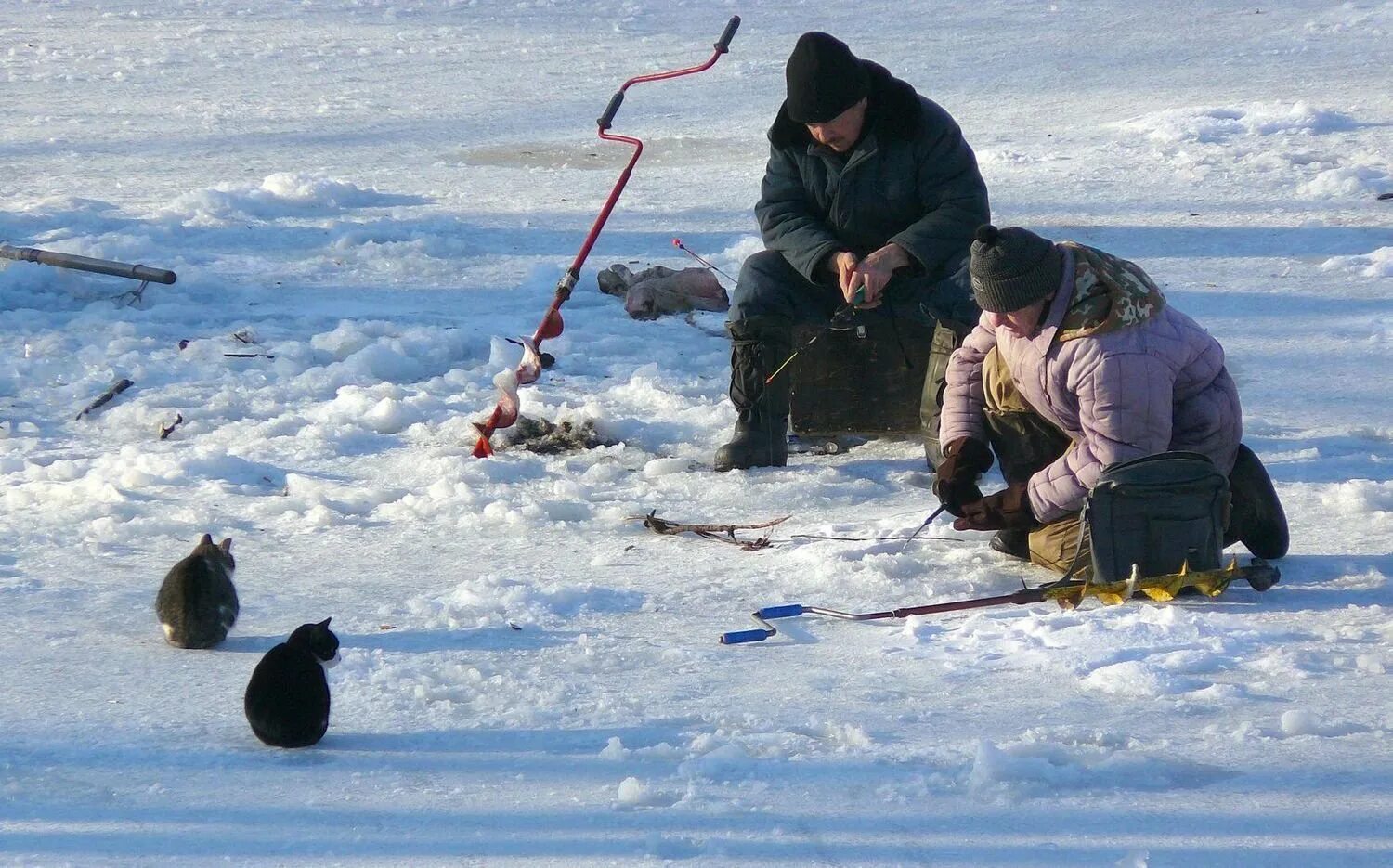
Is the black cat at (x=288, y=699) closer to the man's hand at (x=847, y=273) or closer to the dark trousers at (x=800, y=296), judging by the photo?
the man's hand at (x=847, y=273)

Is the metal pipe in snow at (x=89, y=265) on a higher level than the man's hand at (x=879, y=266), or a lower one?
lower

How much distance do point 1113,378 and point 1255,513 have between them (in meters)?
0.61

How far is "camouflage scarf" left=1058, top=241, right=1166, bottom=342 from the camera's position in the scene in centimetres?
326

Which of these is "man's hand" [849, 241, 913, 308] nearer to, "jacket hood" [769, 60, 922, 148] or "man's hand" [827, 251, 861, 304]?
"man's hand" [827, 251, 861, 304]

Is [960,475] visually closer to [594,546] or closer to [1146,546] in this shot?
[1146,546]

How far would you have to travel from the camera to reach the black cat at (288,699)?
275 cm

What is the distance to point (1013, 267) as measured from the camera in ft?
10.6

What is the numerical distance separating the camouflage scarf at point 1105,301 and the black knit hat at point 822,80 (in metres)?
1.35

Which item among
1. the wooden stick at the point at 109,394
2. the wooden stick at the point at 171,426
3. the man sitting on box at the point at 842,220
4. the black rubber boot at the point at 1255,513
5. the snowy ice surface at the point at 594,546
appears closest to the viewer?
the snowy ice surface at the point at 594,546

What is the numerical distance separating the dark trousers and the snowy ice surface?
487mm

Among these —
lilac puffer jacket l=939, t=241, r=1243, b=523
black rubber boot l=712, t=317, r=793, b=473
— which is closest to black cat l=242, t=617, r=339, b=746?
lilac puffer jacket l=939, t=241, r=1243, b=523

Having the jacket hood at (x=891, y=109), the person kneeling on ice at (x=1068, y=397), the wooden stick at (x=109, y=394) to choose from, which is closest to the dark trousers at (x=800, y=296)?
the jacket hood at (x=891, y=109)

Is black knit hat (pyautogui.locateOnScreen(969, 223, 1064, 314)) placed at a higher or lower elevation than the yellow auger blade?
higher

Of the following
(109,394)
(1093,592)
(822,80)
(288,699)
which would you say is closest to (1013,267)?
(1093,592)
